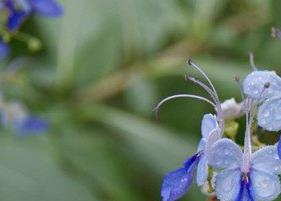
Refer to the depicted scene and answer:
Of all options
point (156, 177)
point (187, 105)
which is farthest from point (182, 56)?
point (156, 177)

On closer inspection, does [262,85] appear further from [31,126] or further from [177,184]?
[31,126]

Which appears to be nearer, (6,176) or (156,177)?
(6,176)

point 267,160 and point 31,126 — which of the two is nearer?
point 267,160

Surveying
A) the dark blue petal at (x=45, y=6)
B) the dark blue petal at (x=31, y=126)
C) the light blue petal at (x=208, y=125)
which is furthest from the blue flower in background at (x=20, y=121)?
the light blue petal at (x=208, y=125)

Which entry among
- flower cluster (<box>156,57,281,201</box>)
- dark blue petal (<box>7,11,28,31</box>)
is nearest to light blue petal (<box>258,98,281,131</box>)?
flower cluster (<box>156,57,281,201</box>)

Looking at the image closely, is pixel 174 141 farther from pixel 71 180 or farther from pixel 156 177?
pixel 71 180

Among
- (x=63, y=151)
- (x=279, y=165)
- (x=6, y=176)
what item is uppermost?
(x=63, y=151)

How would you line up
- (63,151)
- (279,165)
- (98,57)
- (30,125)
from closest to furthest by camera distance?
(279,165), (30,125), (63,151), (98,57)

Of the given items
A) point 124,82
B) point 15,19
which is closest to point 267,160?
point 15,19
